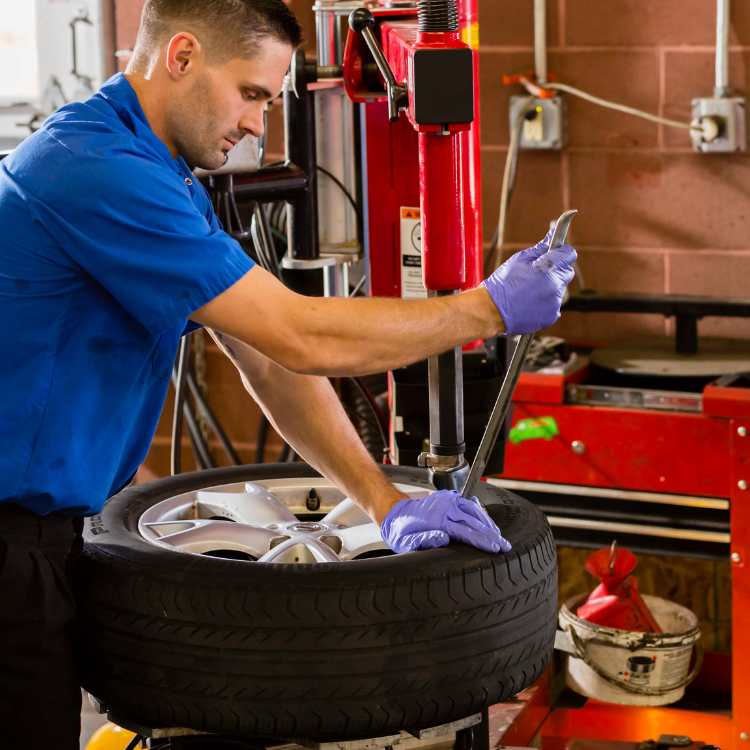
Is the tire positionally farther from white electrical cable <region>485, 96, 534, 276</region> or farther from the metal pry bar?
white electrical cable <region>485, 96, 534, 276</region>

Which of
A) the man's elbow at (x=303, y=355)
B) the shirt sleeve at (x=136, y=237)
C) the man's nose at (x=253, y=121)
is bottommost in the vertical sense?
the man's elbow at (x=303, y=355)

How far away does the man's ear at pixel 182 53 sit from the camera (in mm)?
1309

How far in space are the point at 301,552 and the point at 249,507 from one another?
18cm

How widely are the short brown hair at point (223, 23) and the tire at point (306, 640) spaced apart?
0.62 metres

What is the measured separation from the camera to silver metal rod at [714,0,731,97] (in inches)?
99.3

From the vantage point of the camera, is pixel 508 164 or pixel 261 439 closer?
pixel 508 164

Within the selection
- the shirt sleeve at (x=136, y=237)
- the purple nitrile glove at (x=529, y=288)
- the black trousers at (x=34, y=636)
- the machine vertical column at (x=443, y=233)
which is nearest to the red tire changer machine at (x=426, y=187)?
the machine vertical column at (x=443, y=233)

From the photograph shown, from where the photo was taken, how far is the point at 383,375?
8.73 ft

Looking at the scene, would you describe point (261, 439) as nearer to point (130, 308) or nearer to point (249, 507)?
point (249, 507)

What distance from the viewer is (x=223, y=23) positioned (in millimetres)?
1307

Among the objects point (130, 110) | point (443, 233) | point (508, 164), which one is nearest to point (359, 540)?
point (443, 233)

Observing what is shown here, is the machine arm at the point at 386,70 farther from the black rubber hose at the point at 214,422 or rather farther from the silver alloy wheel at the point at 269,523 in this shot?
the black rubber hose at the point at 214,422

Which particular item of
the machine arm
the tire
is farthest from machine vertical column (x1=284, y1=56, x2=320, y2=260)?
the tire

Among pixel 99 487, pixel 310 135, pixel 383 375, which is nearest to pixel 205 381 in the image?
pixel 383 375
